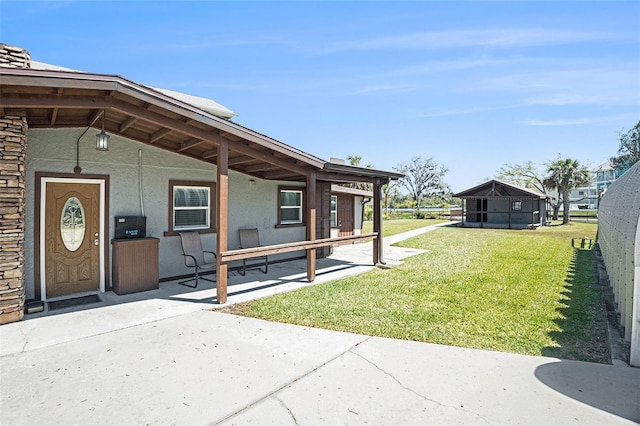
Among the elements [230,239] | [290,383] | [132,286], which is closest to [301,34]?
[230,239]

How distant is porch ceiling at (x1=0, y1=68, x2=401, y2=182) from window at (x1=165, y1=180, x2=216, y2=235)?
737 mm

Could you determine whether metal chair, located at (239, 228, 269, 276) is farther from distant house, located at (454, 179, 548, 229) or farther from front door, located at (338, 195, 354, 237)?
distant house, located at (454, 179, 548, 229)

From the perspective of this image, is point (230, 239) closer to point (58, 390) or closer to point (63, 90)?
point (63, 90)

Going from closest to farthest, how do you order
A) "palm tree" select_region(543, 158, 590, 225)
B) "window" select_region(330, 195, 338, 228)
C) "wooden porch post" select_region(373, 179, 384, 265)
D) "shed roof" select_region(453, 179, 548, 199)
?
1. "wooden porch post" select_region(373, 179, 384, 265)
2. "window" select_region(330, 195, 338, 228)
3. "shed roof" select_region(453, 179, 548, 199)
4. "palm tree" select_region(543, 158, 590, 225)

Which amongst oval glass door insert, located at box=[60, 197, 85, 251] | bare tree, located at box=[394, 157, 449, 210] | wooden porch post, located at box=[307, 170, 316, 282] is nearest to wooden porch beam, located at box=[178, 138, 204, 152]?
oval glass door insert, located at box=[60, 197, 85, 251]

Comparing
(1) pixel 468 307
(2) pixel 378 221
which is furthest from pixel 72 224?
(1) pixel 468 307

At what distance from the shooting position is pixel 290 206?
35.9 feet

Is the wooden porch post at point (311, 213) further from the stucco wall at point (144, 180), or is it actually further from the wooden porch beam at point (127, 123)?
the wooden porch beam at point (127, 123)

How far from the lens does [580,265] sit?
9.91m

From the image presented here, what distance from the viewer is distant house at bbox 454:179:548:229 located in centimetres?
2548

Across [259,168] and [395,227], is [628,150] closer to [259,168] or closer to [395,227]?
[395,227]

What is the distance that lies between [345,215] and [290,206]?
502 cm

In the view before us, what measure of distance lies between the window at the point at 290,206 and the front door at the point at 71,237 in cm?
496

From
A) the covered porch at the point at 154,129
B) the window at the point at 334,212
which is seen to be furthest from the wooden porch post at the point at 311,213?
the window at the point at 334,212
